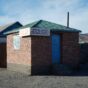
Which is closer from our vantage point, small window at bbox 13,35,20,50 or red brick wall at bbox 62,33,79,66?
red brick wall at bbox 62,33,79,66

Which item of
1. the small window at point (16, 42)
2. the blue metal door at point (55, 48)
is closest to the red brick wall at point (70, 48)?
the blue metal door at point (55, 48)

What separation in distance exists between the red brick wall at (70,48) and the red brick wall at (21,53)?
273 cm

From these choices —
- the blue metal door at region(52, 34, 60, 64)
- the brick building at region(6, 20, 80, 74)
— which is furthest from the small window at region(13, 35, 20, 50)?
the blue metal door at region(52, 34, 60, 64)

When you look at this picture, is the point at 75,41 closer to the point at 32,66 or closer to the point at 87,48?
the point at 32,66

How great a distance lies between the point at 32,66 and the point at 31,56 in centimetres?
67

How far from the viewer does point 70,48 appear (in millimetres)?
17828

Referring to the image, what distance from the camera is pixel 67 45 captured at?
1769 cm

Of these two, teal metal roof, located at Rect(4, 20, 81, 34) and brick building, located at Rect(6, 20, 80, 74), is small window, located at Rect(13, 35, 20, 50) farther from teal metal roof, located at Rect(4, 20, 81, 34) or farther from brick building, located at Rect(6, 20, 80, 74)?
teal metal roof, located at Rect(4, 20, 81, 34)

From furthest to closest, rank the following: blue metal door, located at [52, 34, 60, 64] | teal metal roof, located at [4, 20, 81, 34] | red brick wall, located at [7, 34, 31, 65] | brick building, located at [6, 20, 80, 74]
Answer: blue metal door, located at [52, 34, 60, 64], teal metal roof, located at [4, 20, 81, 34], red brick wall, located at [7, 34, 31, 65], brick building, located at [6, 20, 80, 74]

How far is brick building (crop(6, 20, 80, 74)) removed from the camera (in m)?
16.1

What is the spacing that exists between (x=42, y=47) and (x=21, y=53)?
74.7 inches

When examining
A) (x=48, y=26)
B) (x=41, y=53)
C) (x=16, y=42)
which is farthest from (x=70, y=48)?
(x=16, y=42)

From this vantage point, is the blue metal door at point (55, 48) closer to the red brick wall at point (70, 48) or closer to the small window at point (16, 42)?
the red brick wall at point (70, 48)

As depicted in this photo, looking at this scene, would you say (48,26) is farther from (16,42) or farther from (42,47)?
(16,42)
